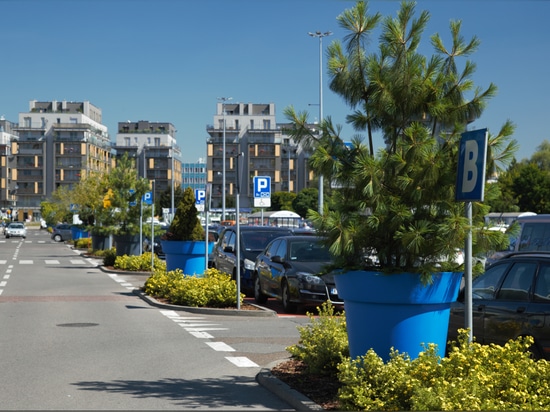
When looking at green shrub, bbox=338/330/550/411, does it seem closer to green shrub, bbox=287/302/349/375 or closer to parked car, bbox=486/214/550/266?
green shrub, bbox=287/302/349/375

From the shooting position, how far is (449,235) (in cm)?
761

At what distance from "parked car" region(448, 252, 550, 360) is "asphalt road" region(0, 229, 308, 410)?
2.51 m

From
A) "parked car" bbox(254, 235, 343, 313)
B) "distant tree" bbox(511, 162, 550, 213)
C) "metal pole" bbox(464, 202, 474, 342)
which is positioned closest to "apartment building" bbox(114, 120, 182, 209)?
"distant tree" bbox(511, 162, 550, 213)

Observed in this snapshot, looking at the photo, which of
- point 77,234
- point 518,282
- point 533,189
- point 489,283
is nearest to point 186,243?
point 489,283

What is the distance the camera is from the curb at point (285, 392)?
302 inches

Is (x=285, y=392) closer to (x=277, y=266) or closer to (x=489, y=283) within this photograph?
(x=489, y=283)

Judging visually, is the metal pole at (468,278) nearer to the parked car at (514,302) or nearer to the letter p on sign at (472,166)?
the letter p on sign at (472,166)

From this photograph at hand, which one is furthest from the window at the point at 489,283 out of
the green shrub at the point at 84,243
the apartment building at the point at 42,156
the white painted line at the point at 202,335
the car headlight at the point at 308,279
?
the apartment building at the point at 42,156

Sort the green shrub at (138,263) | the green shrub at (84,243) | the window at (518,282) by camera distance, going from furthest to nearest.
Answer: the green shrub at (84,243), the green shrub at (138,263), the window at (518,282)

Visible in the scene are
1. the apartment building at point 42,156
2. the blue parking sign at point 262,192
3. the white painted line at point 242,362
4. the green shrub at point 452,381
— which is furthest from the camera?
the apartment building at point 42,156

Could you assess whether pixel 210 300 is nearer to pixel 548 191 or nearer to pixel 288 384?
pixel 288 384

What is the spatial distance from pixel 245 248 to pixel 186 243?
1.72 metres

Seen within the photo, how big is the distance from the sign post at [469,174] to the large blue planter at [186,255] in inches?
553

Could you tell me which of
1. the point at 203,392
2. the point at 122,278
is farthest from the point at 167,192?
the point at 203,392
